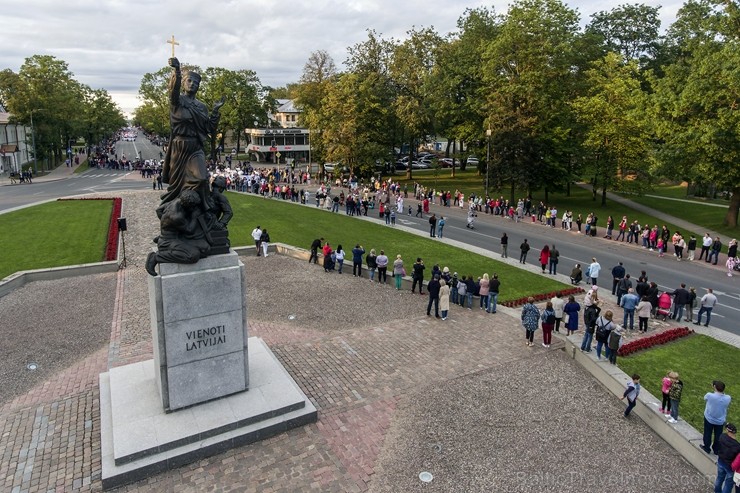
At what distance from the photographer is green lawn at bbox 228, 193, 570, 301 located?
20.8m

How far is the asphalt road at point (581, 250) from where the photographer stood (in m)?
20.6

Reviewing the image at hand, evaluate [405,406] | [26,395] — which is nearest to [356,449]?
[405,406]

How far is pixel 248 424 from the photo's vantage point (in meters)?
9.80

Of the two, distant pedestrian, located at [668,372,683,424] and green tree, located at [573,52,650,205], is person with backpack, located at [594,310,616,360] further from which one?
green tree, located at [573,52,650,205]

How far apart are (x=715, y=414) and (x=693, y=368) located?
15.4 ft

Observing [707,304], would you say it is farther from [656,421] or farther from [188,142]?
[188,142]

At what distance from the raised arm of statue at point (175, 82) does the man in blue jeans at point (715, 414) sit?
36.4 ft

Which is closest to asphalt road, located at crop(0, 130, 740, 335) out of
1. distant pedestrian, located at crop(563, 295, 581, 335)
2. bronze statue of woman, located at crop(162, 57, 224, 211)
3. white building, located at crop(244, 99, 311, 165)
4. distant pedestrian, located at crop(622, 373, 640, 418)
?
distant pedestrian, located at crop(563, 295, 581, 335)

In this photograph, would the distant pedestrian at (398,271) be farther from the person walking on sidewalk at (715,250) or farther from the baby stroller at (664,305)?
the person walking on sidewalk at (715,250)

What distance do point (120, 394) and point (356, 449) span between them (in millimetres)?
5097

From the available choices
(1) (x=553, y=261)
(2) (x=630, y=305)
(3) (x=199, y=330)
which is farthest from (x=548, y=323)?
(3) (x=199, y=330)

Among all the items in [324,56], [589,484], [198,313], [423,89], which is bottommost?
[589,484]

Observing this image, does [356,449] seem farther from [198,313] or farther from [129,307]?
[129,307]

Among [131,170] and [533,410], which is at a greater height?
[131,170]
